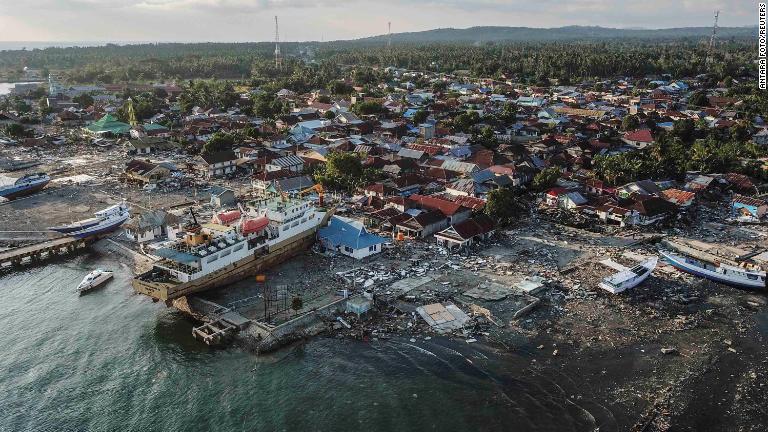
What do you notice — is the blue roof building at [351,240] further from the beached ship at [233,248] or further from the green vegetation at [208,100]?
the green vegetation at [208,100]

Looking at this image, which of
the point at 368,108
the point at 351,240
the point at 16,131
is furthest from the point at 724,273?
the point at 16,131

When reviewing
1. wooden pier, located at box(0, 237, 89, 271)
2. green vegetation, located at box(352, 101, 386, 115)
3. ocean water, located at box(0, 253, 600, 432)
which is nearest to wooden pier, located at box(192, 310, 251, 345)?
ocean water, located at box(0, 253, 600, 432)

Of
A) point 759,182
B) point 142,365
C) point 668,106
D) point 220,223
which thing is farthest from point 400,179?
point 668,106

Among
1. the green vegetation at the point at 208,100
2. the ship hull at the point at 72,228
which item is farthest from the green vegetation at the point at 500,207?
the green vegetation at the point at 208,100

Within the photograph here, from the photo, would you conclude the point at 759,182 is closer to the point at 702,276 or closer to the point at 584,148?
the point at 584,148

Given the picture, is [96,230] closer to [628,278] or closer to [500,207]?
[500,207]

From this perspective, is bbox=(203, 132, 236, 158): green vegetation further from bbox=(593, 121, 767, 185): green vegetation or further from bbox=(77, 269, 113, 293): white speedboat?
bbox=(593, 121, 767, 185): green vegetation
